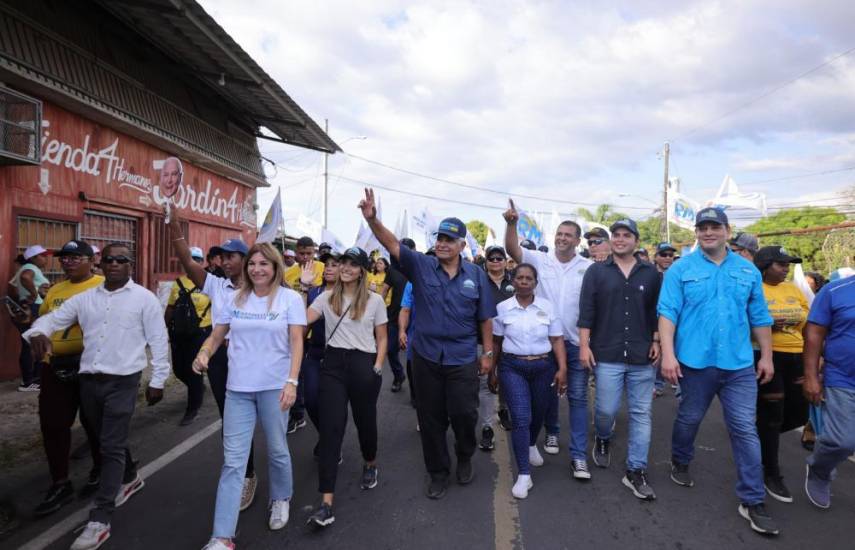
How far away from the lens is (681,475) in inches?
156

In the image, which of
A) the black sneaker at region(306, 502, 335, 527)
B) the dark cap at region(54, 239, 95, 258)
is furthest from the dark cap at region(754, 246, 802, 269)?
the dark cap at region(54, 239, 95, 258)

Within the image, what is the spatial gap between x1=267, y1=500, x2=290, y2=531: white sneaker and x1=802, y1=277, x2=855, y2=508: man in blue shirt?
3.63 m

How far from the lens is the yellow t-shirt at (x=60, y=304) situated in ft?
12.0

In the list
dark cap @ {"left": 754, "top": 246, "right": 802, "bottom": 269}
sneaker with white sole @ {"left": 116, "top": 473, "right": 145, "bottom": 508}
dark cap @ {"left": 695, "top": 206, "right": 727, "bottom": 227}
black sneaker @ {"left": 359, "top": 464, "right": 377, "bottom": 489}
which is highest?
dark cap @ {"left": 695, "top": 206, "right": 727, "bottom": 227}

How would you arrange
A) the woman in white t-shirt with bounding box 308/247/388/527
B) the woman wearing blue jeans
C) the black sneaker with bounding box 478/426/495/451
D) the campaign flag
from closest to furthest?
1. the woman in white t-shirt with bounding box 308/247/388/527
2. the woman wearing blue jeans
3. the black sneaker with bounding box 478/426/495/451
4. the campaign flag

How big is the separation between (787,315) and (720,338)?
3.59 ft

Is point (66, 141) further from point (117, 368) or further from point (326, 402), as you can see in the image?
point (326, 402)

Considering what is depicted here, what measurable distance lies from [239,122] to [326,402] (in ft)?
46.6

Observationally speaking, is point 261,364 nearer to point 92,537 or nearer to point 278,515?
point 278,515

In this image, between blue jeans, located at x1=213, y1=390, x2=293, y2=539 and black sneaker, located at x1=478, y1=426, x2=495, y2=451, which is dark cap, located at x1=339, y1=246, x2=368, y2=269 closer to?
blue jeans, located at x1=213, y1=390, x2=293, y2=539

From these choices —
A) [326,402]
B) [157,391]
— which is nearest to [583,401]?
[326,402]

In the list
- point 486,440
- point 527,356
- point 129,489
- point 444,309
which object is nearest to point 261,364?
point 444,309

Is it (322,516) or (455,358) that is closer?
(322,516)

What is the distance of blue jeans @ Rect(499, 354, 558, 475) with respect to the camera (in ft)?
12.9
